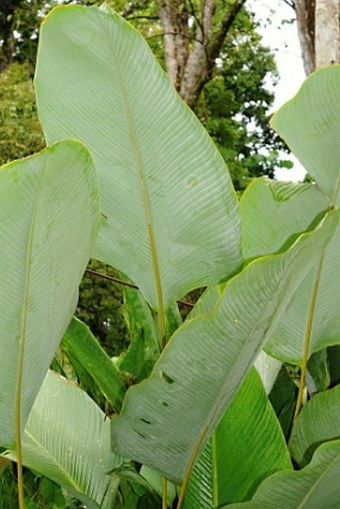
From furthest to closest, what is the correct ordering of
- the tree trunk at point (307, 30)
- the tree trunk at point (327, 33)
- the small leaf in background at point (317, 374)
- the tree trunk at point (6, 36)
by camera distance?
the tree trunk at point (6, 36)
the tree trunk at point (307, 30)
the tree trunk at point (327, 33)
the small leaf in background at point (317, 374)

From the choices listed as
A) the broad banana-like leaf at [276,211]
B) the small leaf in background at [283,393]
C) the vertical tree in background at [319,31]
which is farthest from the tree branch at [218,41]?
the broad banana-like leaf at [276,211]

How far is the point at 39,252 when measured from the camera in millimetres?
450

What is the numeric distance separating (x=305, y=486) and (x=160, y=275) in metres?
0.18

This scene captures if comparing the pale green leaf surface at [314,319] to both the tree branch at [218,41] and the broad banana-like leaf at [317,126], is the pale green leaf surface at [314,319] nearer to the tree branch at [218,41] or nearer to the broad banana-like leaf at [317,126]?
the broad banana-like leaf at [317,126]

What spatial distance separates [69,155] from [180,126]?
0.12 meters

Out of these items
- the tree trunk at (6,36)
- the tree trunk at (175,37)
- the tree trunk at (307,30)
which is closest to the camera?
the tree trunk at (307,30)

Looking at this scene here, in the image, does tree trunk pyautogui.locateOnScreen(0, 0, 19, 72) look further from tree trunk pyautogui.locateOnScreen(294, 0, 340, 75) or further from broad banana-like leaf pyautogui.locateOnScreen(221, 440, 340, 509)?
broad banana-like leaf pyautogui.locateOnScreen(221, 440, 340, 509)

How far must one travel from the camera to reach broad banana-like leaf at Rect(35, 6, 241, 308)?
19.8 inches

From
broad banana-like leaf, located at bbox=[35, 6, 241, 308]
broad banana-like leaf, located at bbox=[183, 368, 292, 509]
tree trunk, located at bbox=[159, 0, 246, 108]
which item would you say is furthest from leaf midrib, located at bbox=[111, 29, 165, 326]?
tree trunk, located at bbox=[159, 0, 246, 108]

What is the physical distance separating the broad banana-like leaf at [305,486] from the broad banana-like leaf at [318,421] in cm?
7

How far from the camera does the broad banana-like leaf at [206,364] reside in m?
0.46

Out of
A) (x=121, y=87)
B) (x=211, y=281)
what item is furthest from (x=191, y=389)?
(x=121, y=87)

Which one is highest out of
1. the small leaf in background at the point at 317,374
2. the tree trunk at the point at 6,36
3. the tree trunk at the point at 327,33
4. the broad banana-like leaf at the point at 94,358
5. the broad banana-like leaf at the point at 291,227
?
the tree trunk at the point at 6,36

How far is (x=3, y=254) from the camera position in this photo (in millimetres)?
446
